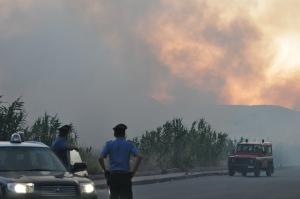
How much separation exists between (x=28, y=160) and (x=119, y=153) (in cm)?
147

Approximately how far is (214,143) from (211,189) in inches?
855

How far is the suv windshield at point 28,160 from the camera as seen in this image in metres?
12.0

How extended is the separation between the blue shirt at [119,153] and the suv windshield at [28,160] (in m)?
0.79

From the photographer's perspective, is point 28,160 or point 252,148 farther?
point 252,148

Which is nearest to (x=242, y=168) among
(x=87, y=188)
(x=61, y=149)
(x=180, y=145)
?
(x=180, y=145)

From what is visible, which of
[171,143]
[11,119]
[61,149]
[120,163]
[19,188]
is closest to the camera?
[19,188]

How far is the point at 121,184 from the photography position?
41.5ft

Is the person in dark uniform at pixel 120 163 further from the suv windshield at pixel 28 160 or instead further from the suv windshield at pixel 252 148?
the suv windshield at pixel 252 148

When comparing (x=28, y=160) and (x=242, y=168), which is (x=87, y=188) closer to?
(x=28, y=160)

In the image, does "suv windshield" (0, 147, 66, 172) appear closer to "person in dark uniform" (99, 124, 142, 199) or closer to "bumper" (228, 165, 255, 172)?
"person in dark uniform" (99, 124, 142, 199)

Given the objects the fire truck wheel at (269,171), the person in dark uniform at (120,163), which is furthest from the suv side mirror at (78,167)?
the fire truck wheel at (269,171)

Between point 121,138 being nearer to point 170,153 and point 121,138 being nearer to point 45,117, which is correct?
point 45,117

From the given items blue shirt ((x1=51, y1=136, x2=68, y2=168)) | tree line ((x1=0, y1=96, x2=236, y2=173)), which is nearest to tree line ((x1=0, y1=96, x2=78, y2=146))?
A: tree line ((x1=0, y1=96, x2=236, y2=173))

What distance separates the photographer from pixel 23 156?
12.4 meters
